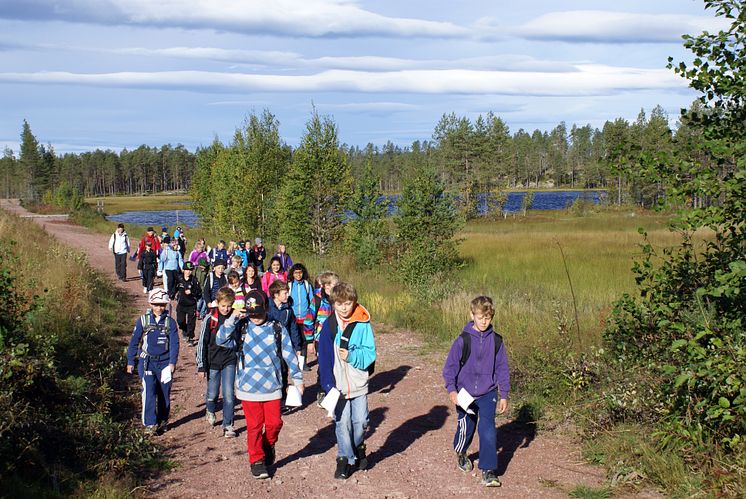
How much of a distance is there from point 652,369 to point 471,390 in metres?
2.30

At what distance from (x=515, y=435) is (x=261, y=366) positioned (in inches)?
132

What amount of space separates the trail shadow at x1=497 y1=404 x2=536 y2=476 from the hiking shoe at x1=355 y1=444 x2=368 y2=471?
136 cm

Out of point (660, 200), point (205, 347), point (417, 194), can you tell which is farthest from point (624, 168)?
point (417, 194)

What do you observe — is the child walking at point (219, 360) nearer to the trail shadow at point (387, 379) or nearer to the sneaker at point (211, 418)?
the sneaker at point (211, 418)

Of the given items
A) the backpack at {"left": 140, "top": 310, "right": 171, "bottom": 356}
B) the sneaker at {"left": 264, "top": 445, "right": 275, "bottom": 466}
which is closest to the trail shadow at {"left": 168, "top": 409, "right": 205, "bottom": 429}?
the backpack at {"left": 140, "top": 310, "right": 171, "bottom": 356}

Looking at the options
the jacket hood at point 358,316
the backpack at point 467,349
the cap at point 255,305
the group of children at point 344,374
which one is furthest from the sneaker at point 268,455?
the backpack at point 467,349

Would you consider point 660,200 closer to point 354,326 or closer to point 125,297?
point 354,326

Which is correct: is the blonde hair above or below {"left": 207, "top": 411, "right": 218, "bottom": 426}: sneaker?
above

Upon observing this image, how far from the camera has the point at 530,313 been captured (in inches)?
547

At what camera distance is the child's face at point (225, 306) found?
8.05 m

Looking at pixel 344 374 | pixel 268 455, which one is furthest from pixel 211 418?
pixel 344 374

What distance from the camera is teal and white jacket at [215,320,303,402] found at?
671 centimetres

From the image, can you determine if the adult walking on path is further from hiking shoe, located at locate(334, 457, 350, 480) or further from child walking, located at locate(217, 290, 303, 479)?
hiking shoe, located at locate(334, 457, 350, 480)

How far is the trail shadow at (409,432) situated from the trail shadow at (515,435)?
0.84 meters
